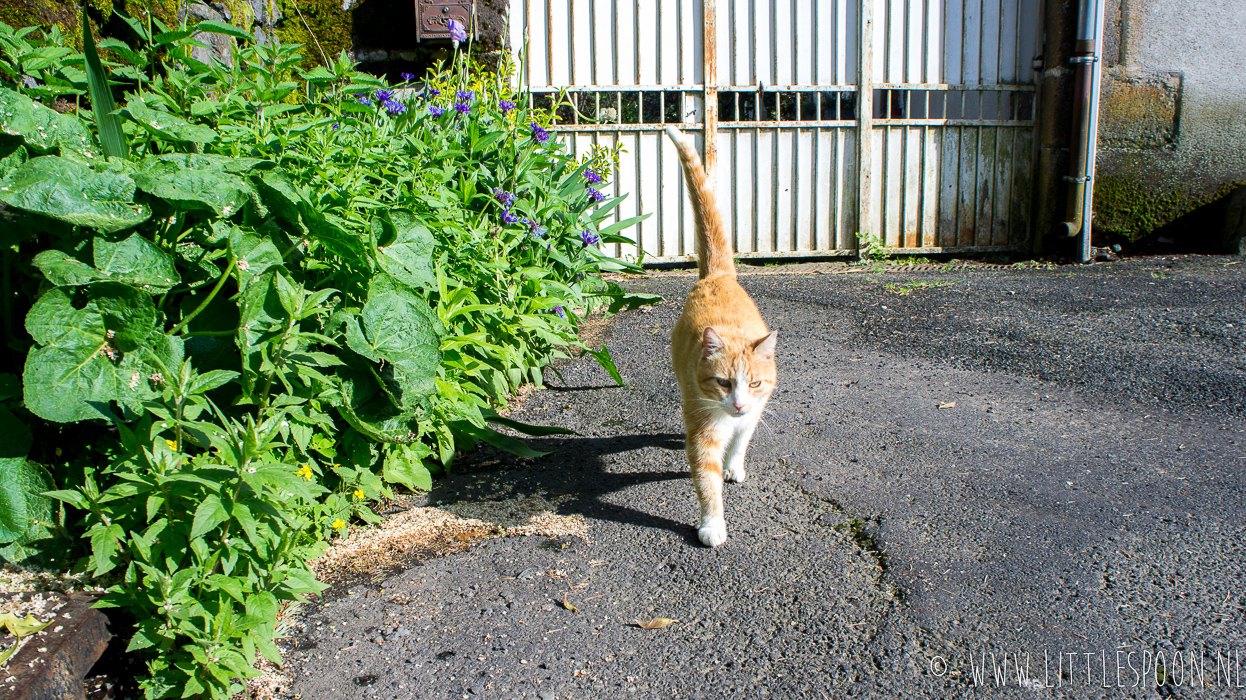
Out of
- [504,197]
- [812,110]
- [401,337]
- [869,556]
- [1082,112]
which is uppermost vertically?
[812,110]

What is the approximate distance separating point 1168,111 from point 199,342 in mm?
8105

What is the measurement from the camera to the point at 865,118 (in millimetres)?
7082

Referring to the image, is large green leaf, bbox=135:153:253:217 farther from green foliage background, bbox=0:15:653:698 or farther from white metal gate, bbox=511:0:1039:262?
white metal gate, bbox=511:0:1039:262

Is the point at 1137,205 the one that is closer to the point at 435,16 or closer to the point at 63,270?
the point at 435,16

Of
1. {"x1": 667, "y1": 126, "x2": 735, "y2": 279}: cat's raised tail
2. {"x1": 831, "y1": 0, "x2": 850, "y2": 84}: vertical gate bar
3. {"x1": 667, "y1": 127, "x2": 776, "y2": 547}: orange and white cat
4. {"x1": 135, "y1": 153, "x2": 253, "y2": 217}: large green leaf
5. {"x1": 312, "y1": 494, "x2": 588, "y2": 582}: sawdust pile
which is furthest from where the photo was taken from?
{"x1": 831, "y1": 0, "x2": 850, "y2": 84}: vertical gate bar

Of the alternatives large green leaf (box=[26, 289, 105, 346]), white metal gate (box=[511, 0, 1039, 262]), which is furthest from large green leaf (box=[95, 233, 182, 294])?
white metal gate (box=[511, 0, 1039, 262])

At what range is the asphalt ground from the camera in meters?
1.87

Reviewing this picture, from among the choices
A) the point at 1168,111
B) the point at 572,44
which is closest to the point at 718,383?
the point at 572,44

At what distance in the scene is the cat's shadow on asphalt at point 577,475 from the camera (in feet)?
8.96

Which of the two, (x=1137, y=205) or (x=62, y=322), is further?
(x=1137, y=205)

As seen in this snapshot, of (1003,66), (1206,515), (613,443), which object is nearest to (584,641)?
(613,443)

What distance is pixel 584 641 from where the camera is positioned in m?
2.01

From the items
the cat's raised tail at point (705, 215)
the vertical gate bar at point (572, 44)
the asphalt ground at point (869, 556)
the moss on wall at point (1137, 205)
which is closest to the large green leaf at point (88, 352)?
the asphalt ground at point (869, 556)

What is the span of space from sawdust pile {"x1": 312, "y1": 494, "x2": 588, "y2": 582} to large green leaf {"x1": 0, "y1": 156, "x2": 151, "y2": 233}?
1120 millimetres
